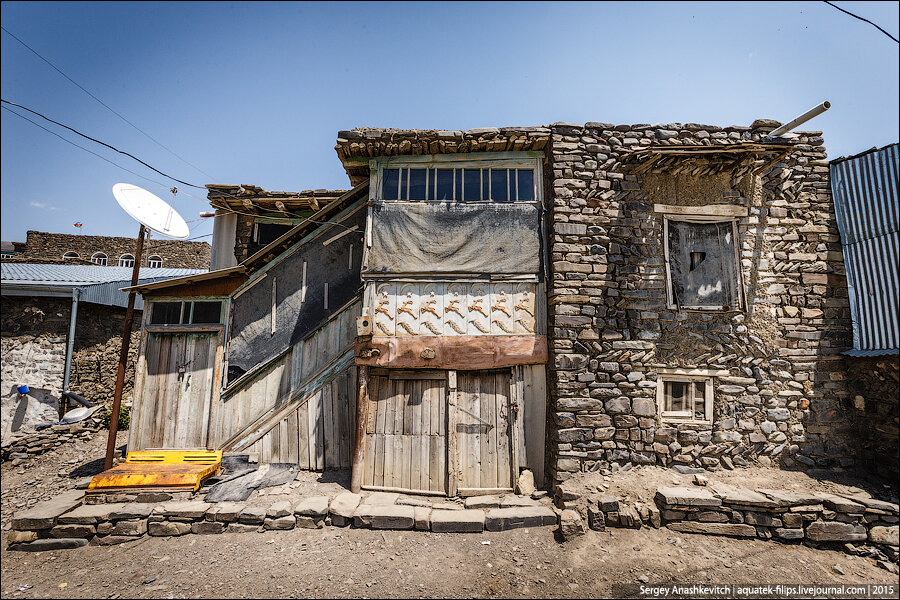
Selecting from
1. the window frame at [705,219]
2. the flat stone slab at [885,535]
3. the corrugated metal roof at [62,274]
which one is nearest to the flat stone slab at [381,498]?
the window frame at [705,219]

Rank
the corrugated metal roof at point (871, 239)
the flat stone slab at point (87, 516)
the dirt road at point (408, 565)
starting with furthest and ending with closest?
the corrugated metal roof at point (871, 239) < the flat stone slab at point (87, 516) < the dirt road at point (408, 565)

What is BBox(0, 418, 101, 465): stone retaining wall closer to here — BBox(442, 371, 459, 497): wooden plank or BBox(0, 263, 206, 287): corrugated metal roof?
BBox(0, 263, 206, 287): corrugated metal roof

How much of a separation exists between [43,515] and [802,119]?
480 inches

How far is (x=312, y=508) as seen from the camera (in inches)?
203

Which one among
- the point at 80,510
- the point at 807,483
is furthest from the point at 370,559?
the point at 807,483

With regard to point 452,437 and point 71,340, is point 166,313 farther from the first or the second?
point 452,437

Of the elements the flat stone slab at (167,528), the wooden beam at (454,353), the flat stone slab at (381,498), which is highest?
the wooden beam at (454,353)

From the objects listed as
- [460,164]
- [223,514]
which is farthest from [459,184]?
[223,514]

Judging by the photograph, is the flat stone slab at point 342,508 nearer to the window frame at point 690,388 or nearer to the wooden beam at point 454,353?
the wooden beam at point 454,353

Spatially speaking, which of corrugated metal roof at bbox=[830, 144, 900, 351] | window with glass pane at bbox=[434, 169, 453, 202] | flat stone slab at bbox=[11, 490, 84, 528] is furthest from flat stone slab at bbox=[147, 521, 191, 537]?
corrugated metal roof at bbox=[830, 144, 900, 351]

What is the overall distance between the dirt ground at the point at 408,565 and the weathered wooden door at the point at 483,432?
3.39ft

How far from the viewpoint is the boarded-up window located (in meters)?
6.15

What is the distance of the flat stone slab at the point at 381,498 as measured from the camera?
18.0 ft

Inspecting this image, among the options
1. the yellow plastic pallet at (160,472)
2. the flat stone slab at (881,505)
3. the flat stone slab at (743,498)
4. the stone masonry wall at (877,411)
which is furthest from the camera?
the yellow plastic pallet at (160,472)
